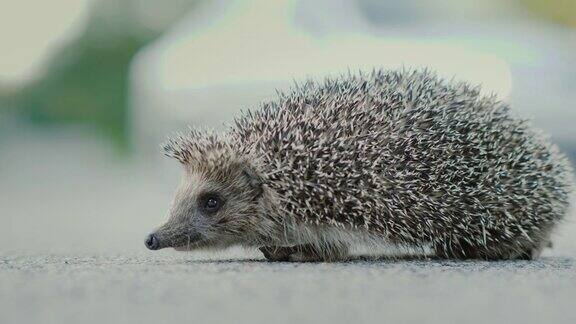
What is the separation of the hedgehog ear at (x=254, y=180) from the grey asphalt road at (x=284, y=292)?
405 millimetres

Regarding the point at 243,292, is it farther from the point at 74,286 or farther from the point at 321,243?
the point at 321,243

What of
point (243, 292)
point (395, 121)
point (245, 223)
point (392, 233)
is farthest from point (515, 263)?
point (243, 292)

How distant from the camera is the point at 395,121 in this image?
15.7 feet

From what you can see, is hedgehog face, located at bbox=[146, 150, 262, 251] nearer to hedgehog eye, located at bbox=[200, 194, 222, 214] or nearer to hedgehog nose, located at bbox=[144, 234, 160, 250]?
hedgehog eye, located at bbox=[200, 194, 222, 214]

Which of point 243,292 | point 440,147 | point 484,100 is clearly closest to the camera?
point 243,292

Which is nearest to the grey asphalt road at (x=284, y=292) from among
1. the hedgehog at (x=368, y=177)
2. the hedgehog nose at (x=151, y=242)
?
the hedgehog nose at (x=151, y=242)

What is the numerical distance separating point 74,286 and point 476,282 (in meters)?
1.60

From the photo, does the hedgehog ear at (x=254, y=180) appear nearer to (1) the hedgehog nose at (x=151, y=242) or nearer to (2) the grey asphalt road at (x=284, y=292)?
(2) the grey asphalt road at (x=284, y=292)

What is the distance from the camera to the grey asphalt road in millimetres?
2898

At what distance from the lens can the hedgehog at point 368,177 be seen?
15.6 feet

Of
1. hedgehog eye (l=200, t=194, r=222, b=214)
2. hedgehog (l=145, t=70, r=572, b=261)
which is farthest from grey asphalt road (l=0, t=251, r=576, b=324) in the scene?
hedgehog eye (l=200, t=194, r=222, b=214)

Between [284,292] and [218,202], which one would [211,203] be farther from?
[284,292]

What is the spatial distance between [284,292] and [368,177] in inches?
57.1

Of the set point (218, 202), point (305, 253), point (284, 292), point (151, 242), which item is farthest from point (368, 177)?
point (284, 292)
